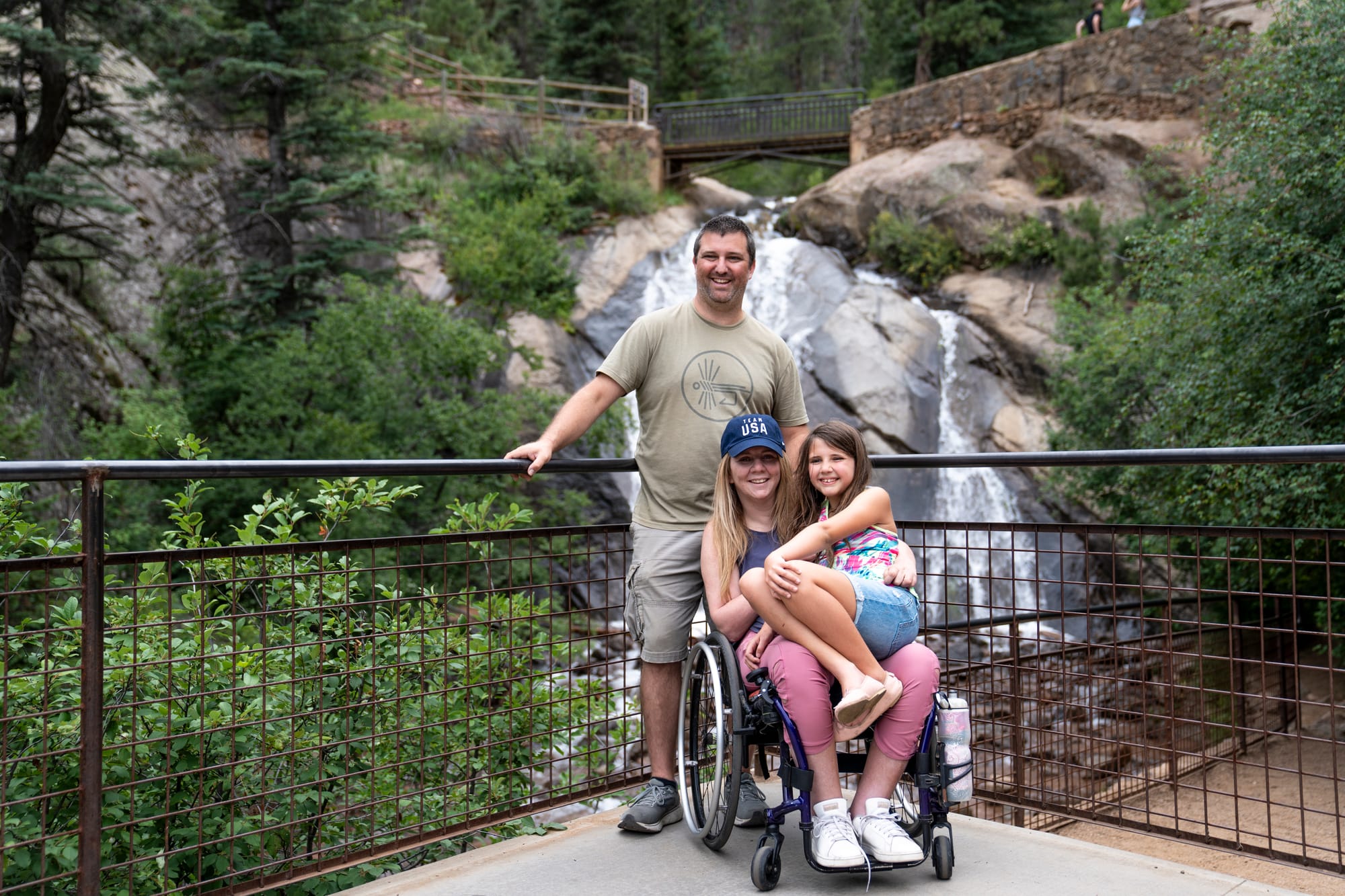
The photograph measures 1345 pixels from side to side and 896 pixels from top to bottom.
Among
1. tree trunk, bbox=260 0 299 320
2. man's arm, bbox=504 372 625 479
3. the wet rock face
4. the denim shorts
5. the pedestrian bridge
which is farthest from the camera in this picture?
the pedestrian bridge

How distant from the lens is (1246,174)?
33.2ft

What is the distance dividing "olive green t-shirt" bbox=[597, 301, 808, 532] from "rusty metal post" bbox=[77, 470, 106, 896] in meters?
1.68

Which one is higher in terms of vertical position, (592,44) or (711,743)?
(592,44)

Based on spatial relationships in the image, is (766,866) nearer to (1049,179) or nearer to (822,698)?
(822,698)

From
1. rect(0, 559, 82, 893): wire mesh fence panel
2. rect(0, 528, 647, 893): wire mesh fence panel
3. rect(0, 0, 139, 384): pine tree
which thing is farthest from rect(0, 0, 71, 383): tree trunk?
rect(0, 559, 82, 893): wire mesh fence panel

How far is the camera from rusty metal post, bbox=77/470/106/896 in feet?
8.41

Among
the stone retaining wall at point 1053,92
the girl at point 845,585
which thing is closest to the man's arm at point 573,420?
the girl at point 845,585

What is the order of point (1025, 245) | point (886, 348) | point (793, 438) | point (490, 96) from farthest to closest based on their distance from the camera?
1. point (490, 96)
2. point (1025, 245)
3. point (886, 348)
4. point (793, 438)

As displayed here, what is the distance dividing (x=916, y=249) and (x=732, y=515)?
17.3 meters

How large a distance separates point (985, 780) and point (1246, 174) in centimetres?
874

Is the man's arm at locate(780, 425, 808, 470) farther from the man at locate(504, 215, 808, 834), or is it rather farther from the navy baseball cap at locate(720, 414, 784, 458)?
the navy baseball cap at locate(720, 414, 784, 458)

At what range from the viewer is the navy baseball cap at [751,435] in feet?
10.9

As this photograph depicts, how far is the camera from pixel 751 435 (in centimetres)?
333

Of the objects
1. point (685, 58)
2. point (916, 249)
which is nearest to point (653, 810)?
point (916, 249)
